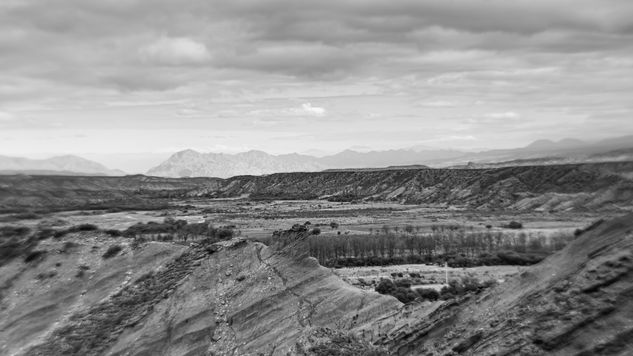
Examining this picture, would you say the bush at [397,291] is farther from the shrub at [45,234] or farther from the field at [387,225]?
the shrub at [45,234]

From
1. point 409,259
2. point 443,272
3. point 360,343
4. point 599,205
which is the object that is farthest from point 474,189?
point 360,343

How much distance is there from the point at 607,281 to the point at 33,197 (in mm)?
161395

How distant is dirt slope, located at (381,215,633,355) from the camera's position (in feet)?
58.3

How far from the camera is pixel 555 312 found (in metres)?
19.1

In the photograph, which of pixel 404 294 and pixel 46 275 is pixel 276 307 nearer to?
pixel 404 294

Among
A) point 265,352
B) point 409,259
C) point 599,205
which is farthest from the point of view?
point 599,205

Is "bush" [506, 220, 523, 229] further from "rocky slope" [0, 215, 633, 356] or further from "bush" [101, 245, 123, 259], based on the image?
"bush" [101, 245, 123, 259]

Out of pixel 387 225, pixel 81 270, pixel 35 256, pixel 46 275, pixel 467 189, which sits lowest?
pixel 387 225

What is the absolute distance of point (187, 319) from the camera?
36125mm

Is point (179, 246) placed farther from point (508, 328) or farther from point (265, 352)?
point (508, 328)

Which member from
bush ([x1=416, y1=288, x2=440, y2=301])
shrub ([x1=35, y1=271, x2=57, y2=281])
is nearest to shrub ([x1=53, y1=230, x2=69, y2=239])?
shrub ([x1=35, y1=271, x2=57, y2=281])

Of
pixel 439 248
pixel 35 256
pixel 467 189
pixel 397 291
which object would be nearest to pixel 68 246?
pixel 35 256

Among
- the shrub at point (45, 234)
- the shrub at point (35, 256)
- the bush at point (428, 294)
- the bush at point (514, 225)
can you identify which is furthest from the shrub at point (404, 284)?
the bush at point (514, 225)

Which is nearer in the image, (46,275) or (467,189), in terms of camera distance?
(46,275)
